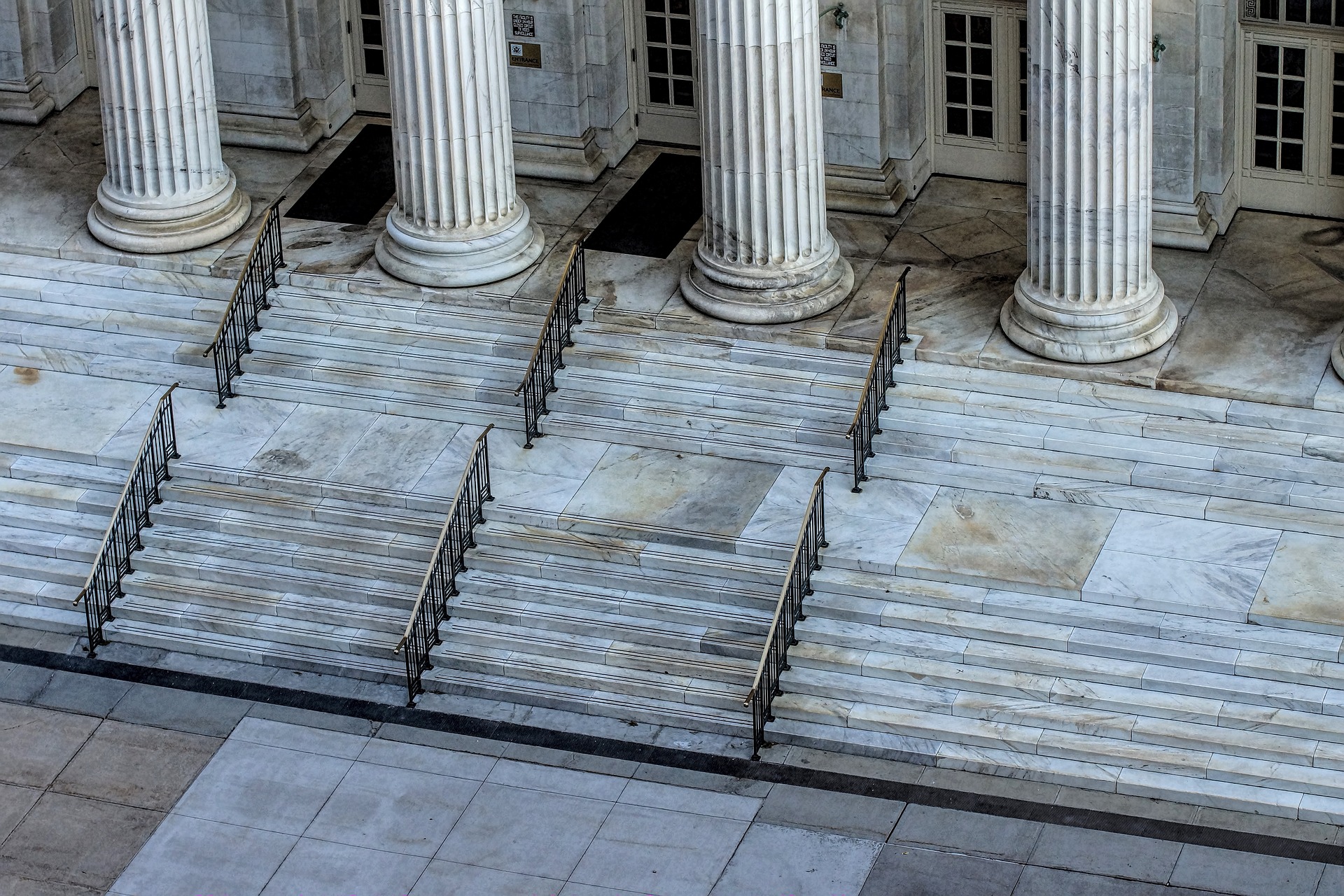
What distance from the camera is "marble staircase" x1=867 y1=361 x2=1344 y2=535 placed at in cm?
2877

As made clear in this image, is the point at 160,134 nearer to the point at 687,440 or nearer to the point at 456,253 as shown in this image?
the point at 456,253

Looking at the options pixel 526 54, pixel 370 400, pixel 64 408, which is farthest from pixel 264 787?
pixel 526 54

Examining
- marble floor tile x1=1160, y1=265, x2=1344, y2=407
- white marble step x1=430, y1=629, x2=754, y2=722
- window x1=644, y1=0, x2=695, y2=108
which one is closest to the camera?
white marble step x1=430, y1=629, x2=754, y2=722

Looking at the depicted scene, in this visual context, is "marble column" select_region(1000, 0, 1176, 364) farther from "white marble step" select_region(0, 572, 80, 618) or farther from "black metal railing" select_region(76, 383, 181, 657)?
"white marble step" select_region(0, 572, 80, 618)

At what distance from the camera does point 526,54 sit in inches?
1352

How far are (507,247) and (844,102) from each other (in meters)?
4.26

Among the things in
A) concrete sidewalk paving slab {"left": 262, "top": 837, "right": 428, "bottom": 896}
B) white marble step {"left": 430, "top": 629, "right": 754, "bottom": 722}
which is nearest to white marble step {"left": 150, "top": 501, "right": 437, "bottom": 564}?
white marble step {"left": 430, "top": 629, "right": 754, "bottom": 722}

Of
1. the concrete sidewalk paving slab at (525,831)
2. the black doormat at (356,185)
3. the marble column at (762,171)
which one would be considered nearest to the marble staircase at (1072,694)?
the concrete sidewalk paving slab at (525,831)

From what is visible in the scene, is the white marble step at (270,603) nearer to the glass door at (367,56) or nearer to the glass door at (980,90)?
the glass door at (367,56)

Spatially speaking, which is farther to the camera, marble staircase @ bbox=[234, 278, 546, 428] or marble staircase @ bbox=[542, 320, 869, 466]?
marble staircase @ bbox=[234, 278, 546, 428]

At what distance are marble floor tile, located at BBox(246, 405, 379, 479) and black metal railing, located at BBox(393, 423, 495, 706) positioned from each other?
5.21ft

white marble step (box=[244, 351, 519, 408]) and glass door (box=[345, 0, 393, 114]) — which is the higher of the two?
glass door (box=[345, 0, 393, 114])

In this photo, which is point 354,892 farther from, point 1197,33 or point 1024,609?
point 1197,33

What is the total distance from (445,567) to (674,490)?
8.05 ft
